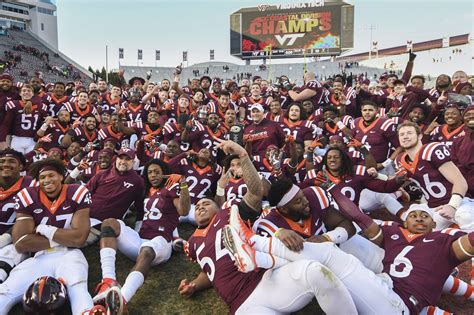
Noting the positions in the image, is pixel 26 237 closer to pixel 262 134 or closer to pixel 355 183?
pixel 355 183

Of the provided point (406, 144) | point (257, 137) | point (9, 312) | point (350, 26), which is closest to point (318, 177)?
point (406, 144)

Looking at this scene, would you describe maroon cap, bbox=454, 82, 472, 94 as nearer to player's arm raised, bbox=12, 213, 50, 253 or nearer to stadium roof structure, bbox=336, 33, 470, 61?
player's arm raised, bbox=12, 213, 50, 253

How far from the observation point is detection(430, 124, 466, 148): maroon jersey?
5254mm

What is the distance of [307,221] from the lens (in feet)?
11.1

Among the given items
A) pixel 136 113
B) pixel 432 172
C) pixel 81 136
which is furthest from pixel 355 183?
pixel 136 113

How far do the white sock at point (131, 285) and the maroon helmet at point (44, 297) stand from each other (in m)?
0.51

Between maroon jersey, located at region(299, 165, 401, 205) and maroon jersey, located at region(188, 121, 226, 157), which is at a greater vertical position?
maroon jersey, located at region(188, 121, 226, 157)

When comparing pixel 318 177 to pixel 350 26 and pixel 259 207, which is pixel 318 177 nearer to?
pixel 259 207

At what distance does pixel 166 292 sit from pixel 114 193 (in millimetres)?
1534

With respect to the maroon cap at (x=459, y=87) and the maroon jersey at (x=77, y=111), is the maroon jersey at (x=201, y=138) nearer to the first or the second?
the maroon jersey at (x=77, y=111)

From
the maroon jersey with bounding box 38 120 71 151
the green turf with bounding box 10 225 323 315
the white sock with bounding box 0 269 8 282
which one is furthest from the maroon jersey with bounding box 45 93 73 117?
the white sock with bounding box 0 269 8 282

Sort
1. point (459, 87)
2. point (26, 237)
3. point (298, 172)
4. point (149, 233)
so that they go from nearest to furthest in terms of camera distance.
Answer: point (26, 237) → point (149, 233) → point (298, 172) → point (459, 87)

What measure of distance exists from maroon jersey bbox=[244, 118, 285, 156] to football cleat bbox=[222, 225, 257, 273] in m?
3.63

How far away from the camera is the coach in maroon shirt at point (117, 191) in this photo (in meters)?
4.75
